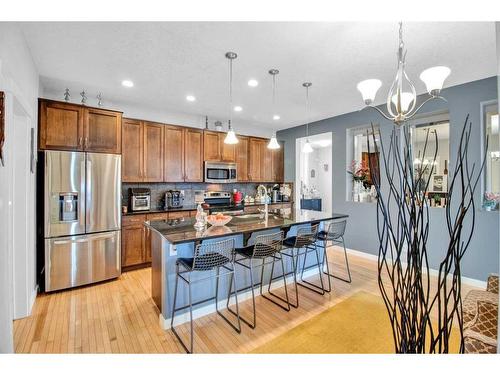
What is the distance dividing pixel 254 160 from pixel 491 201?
12.9 feet

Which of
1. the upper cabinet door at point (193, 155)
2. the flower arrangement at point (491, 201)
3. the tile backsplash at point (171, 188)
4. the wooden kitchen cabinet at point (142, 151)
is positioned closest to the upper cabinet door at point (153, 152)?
the wooden kitchen cabinet at point (142, 151)

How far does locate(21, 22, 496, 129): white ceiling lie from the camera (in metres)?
2.11

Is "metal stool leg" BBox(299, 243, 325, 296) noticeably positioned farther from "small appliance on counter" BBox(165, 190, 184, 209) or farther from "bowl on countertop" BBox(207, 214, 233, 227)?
"small appliance on counter" BBox(165, 190, 184, 209)

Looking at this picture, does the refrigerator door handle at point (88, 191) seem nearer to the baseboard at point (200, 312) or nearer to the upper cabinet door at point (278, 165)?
the baseboard at point (200, 312)

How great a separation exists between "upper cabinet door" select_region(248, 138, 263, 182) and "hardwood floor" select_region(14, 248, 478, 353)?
2933 mm

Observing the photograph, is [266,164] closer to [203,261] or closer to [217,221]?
[217,221]

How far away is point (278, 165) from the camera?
599 cm

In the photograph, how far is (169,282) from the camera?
2.33 metres

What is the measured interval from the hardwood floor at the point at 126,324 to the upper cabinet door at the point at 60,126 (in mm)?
1870

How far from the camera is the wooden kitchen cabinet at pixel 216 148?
4746 millimetres

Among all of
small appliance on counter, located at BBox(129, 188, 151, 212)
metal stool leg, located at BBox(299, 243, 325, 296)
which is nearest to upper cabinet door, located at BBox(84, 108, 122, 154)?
small appliance on counter, located at BBox(129, 188, 151, 212)

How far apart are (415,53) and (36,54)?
12.8 feet
